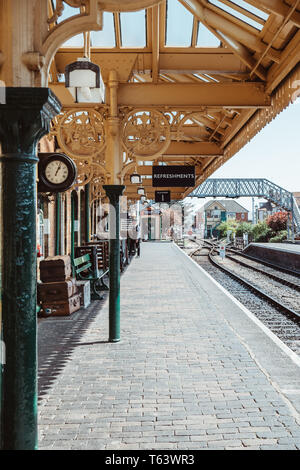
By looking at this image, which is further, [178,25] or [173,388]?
[178,25]

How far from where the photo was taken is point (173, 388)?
15.8ft

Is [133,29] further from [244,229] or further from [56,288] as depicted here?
[244,229]

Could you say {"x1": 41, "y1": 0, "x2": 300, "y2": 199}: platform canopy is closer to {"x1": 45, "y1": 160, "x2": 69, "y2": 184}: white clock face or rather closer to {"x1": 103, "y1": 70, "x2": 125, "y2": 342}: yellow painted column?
{"x1": 103, "y1": 70, "x2": 125, "y2": 342}: yellow painted column

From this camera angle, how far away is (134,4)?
2740mm

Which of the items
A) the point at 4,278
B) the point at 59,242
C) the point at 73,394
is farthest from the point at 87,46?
the point at 59,242

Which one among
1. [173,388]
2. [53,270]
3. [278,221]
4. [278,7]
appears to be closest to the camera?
[173,388]

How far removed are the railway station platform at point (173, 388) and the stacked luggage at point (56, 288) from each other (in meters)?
0.40

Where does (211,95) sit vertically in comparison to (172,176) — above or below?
above

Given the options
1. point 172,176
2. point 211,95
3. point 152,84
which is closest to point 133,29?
point 152,84

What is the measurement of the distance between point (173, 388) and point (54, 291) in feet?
14.5

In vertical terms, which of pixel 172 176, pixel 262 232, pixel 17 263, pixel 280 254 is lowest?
pixel 280 254

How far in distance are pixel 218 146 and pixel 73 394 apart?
30.9 feet
